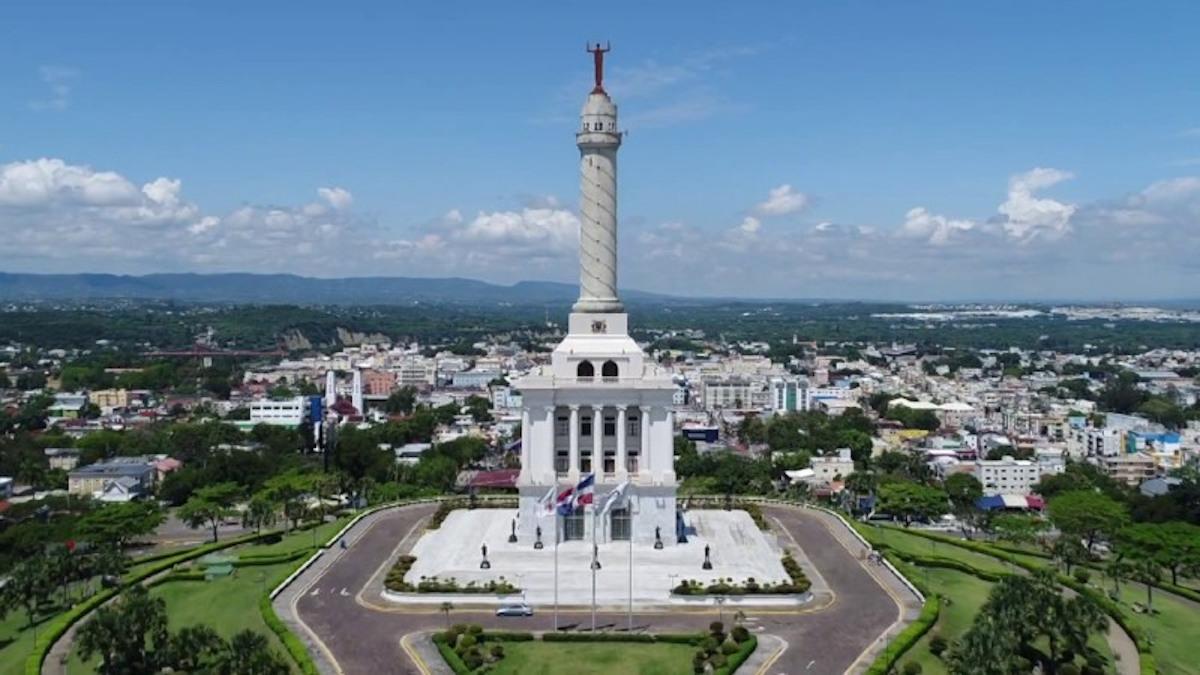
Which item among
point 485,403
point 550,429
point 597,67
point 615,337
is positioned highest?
point 597,67

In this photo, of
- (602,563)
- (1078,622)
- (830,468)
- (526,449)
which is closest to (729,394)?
(830,468)

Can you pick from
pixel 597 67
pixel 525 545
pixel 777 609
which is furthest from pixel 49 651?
pixel 597 67

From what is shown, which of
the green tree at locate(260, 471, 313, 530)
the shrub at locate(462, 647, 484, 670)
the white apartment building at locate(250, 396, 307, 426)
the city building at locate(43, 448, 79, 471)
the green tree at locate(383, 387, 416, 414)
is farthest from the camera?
the green tree at locate(383, 387, 416, 414)

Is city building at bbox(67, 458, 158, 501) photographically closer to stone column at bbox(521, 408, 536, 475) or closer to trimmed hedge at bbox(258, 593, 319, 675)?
stone column at bbox(521, 408, 536, 475)

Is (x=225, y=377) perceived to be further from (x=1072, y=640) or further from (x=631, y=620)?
(x=1072, y=640)

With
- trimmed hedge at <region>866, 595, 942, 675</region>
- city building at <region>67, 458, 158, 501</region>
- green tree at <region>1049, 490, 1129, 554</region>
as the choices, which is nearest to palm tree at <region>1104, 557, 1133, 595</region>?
green tree at <region>1049, 490, 1129, 554</region>

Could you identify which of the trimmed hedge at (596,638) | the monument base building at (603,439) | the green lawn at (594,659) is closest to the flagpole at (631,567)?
the monument base building at (603,439)
